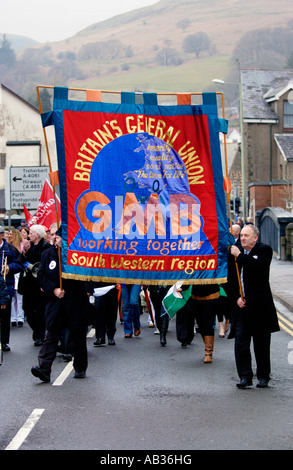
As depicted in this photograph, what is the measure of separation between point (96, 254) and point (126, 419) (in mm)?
2132

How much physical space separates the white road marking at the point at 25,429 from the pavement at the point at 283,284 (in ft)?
30.3

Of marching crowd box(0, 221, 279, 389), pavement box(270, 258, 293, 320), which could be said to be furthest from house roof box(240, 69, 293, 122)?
marching crowd box(0, 221, 279, 389)

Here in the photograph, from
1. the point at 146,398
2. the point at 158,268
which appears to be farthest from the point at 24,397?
the point at 158,268

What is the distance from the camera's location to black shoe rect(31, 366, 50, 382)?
9305 millimetres

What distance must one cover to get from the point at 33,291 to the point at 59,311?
3.45 m

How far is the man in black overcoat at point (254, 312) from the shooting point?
905 centimetres

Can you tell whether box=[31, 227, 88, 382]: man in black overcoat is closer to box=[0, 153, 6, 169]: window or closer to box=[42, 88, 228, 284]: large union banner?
box=[42, 88, 228, 284]: large union banner

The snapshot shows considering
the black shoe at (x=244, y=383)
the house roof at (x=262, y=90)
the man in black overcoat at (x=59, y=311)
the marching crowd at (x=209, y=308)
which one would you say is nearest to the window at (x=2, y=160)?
the house roof at (x=262, y=90)

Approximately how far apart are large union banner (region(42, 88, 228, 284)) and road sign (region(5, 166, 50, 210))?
1628cm

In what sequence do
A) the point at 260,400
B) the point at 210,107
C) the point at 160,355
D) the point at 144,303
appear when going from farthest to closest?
1. the point at 144,303
2. the point at 160,355
3. the point at 210,107
4. the point at 260,400

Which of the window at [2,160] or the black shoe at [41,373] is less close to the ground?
the window at [2,160]

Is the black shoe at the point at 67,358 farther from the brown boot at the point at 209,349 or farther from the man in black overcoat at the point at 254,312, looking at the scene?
the man in black overcoat at the point at 254,312

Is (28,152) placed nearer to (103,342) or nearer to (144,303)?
(144,303)

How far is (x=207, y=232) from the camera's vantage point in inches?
362
